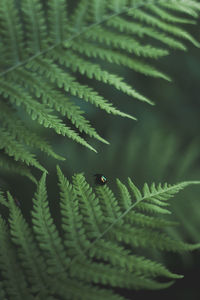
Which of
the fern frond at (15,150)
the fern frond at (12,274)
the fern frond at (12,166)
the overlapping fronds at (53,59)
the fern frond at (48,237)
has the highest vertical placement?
the overlapping fronds at (53,59)

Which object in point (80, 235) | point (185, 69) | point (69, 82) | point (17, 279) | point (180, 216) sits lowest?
point (17, 279)

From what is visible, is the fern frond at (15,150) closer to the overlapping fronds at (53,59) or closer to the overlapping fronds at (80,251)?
the overlapping fronds at (53,59)

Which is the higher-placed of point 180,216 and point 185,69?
point 185,69

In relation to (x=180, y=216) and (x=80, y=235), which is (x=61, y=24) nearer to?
(x=80, y=235)

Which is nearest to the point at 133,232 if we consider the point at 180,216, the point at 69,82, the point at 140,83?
the point at 69,82

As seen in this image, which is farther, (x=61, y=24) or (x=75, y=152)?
(x=75, y=152)

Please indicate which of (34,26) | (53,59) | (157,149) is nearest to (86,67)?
(53,59)

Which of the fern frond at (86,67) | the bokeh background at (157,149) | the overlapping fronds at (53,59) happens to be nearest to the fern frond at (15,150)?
the overlapping fronds at (53,59)

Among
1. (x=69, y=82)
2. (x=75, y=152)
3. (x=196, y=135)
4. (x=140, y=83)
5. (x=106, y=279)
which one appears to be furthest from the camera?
(x=140, y=83)
